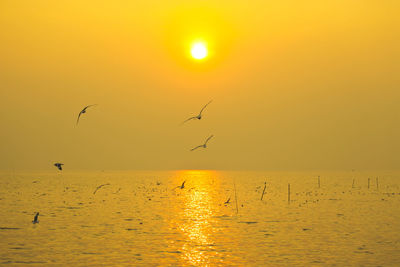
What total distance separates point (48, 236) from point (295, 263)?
19.2 meters

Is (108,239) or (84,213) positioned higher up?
(84,213)

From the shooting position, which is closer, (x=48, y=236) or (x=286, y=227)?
(x=48, y=236)

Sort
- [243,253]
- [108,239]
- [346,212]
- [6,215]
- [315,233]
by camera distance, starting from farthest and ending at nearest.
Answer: [346,212] → [6,215] → [315,233] → [108,239] → [243,253]

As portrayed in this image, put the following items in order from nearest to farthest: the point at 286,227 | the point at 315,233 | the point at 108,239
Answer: the point at 108,239 < the point at 315,233 < the point at 286,227

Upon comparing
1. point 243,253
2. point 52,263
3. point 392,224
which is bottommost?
point 52,263

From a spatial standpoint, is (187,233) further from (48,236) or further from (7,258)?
(7,258)

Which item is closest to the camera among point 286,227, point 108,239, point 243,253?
point 243,253

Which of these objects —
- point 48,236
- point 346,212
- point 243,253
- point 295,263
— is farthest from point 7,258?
point 346,212

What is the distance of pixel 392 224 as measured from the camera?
1815 inches

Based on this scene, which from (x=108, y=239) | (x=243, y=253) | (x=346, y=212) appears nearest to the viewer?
(x=243, y=253)

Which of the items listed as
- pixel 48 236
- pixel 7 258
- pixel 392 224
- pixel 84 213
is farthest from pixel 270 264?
pixel 84 213

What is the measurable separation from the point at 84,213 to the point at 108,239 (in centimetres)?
1962

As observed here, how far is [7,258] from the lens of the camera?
98.2 ft

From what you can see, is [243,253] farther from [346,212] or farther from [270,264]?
[346,212]
